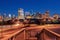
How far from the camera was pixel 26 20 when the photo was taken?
9.88 meters

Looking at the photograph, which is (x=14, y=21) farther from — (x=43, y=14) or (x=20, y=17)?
(x=43, y=14)

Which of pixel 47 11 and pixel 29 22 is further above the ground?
pixel 47 11

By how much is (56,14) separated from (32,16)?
1.40m

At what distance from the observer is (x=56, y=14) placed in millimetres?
9836

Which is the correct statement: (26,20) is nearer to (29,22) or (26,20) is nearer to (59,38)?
(29,22)

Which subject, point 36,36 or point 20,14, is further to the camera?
point 20,14

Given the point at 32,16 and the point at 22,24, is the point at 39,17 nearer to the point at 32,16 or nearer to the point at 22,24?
the point at 32,16

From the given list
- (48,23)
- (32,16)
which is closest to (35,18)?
(32,16)

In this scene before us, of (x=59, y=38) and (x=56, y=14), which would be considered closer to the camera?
(x=59, y=38)

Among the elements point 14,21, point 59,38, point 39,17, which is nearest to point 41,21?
point 39,17

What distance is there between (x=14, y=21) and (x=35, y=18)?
127 cm

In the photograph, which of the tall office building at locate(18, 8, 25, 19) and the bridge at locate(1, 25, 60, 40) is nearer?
the bridge at locate(1, 25, 60, 40)

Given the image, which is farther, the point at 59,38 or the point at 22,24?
the point at 22,24

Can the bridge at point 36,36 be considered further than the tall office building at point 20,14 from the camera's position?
No
